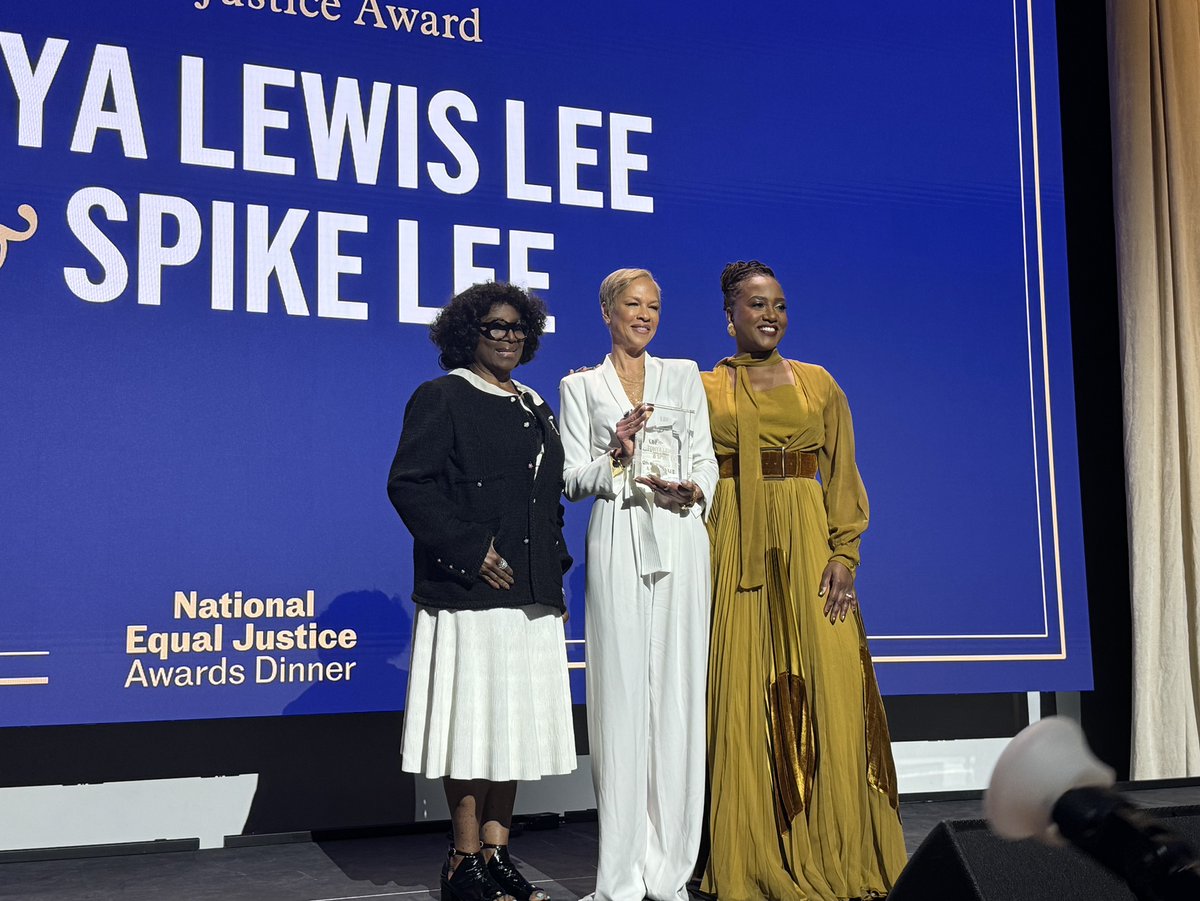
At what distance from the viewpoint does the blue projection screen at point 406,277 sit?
12.8ft

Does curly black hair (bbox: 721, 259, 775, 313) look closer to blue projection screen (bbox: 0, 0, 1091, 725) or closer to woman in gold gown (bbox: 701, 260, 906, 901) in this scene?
woman in gold gown (bbox: 701, 260, 906, 901)

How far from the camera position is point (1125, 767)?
5.38 metres

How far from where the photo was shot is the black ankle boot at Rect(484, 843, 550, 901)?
9.94 feet

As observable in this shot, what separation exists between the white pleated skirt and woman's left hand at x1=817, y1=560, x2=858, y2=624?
731mm

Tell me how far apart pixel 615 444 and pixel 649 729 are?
683mm

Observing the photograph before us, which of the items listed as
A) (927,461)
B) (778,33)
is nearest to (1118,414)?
(927,461)

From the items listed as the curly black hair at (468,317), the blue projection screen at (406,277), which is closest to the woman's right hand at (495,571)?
the curly black hair at (468,317)

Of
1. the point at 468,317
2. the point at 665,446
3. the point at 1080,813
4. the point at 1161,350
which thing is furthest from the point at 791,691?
the point at 1161,350

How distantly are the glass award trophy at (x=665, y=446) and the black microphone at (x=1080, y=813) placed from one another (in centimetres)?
245

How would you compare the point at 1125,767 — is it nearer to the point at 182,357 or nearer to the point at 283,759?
the point at 283,759

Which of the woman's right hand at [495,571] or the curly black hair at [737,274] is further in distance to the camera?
the curly black hair at [737,274]

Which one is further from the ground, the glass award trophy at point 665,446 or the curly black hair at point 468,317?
the curly black hair at point 468,317

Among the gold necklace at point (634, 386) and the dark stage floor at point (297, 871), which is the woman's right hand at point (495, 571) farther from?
the dark stage floor at point (297, 871)

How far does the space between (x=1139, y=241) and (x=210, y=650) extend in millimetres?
3857
